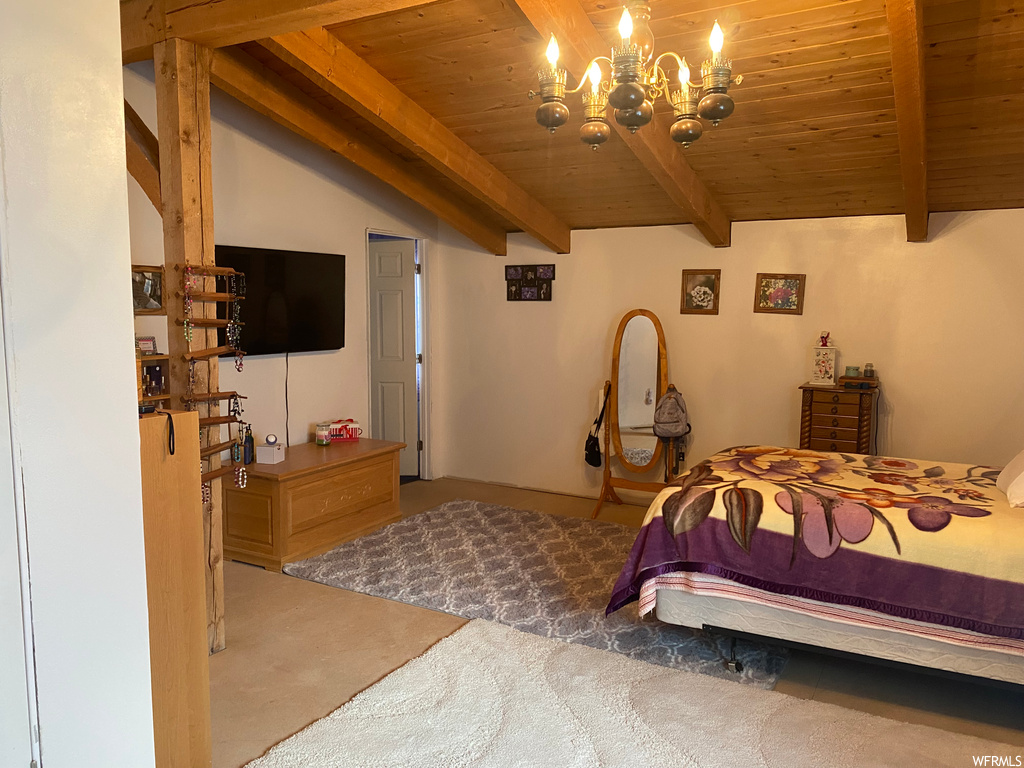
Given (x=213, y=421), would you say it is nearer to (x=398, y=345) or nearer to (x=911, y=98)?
(x=398, y=345)

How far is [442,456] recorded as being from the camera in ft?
21.0

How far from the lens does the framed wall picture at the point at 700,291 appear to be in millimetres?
5168

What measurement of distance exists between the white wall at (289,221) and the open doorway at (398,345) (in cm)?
32

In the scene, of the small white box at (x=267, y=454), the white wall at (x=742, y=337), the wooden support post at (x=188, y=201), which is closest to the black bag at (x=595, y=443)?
the white wall at (x=742, y=337)

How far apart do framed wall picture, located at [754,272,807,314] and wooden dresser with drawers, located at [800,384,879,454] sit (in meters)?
0.63

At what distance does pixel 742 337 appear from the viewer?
511cm

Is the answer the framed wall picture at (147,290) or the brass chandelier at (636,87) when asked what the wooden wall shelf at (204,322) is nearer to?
the framed wall picture at (147,290)

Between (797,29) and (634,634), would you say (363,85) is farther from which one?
(634,634)

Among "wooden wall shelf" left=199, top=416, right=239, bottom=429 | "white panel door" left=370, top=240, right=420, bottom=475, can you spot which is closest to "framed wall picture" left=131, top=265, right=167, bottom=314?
"wooden wall shelf" left=199, top=416, right=239, bottom=429

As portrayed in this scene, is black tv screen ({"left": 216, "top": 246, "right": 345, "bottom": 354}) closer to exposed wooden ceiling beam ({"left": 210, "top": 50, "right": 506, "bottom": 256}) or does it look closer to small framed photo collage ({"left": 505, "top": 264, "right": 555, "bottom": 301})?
exposed wooden ceiling beam ({"left": 210, "top": 50, "right": 506, "bottom": 256})

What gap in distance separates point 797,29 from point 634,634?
2.66 meters

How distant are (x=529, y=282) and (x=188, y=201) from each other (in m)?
3.20

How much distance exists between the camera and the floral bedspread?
2594 millimetres

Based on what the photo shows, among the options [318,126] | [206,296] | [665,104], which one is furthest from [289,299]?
[665,104]
